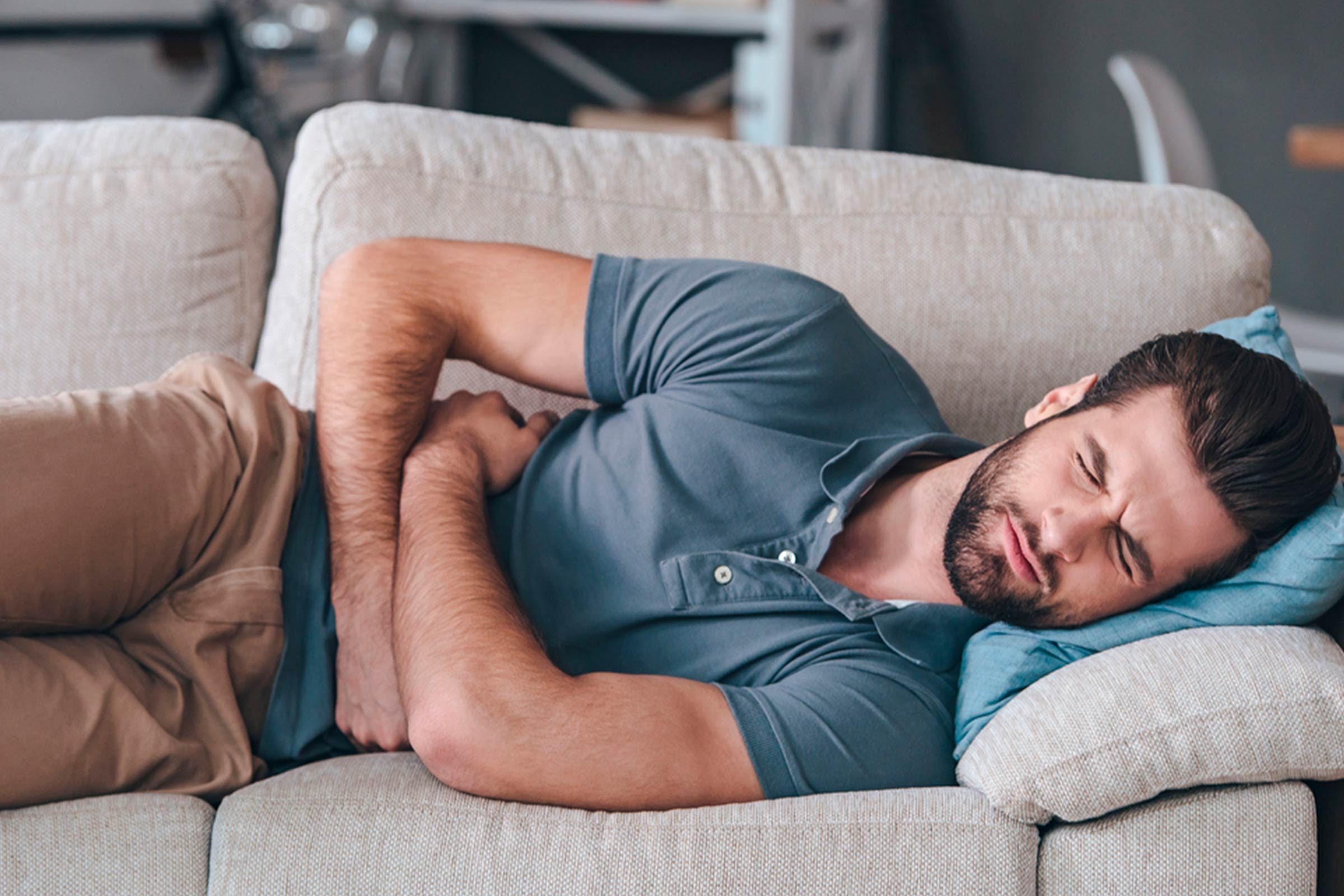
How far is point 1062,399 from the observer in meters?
1.41

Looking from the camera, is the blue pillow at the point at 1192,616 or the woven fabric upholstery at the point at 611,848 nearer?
the woven fabric upholstery at the point at 611,848

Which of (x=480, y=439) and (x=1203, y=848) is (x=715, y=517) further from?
(x=1203, y=848)

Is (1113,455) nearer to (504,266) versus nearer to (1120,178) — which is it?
(504,266)

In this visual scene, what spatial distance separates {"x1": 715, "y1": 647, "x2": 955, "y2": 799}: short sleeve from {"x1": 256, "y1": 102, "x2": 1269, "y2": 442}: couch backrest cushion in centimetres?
55

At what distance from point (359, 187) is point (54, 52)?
2.59m

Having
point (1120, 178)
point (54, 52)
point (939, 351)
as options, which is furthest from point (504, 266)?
point (1120, 178)

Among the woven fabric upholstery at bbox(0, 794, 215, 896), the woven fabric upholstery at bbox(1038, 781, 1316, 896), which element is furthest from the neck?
the woven fabric upholstery at bbox(0, 794, 215, 896)

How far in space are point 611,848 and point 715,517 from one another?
0.41 meters

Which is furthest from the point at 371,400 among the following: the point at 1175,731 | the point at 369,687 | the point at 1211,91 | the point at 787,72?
the point at 1211,91

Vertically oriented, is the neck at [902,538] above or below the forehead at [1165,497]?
below

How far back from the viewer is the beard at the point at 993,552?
4.07 feet

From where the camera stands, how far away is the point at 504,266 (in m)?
1.41

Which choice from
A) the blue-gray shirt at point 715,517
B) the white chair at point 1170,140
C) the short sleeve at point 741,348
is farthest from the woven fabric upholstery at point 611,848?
the white chair at point 1170,140

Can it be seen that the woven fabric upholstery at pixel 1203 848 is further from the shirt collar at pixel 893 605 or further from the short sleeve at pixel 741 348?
the short sleeve at pixel 741 348
